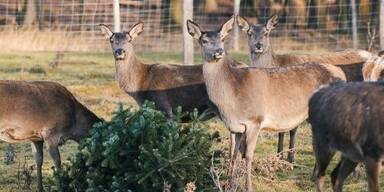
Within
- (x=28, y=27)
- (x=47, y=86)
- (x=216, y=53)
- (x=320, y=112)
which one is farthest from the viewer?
(x=28, y=27)

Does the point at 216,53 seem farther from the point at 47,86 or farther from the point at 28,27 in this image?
the point at 28,27

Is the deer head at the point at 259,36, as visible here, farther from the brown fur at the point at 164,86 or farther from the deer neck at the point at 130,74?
the deer neck at the point at 130,74

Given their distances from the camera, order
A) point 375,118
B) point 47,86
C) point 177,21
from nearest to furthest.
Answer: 1. point 375,118
2. point 47,86
3. point 177,21

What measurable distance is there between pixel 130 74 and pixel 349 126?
12.8ft

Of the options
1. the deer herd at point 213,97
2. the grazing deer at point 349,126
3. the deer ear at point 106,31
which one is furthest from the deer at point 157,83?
the grazing deer at point 349,126

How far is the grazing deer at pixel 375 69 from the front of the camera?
10.6m

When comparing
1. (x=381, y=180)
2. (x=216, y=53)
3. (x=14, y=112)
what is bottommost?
(x=381, y=180)

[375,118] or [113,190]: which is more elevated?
[375,118]

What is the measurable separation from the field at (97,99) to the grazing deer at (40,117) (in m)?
0.51

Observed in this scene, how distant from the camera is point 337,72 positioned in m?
10.9

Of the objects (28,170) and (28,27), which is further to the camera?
(28,27)

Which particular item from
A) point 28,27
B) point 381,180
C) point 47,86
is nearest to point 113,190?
point 47,86

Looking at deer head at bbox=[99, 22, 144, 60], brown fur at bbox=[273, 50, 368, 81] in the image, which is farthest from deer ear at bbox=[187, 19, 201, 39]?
brown fur at bbox=[273, 50, 368, 81]

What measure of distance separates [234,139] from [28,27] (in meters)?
15.9
